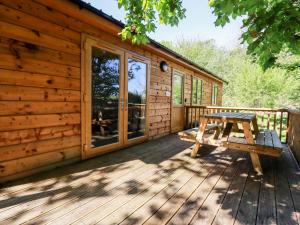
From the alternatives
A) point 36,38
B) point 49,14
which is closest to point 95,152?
point 36,38

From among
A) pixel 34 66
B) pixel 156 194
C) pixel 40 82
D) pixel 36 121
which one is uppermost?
pixel 34 66

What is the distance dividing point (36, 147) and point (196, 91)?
6560 mm

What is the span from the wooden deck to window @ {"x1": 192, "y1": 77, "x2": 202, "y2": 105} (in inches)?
190

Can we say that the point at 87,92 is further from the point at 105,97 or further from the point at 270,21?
the point at 270,21

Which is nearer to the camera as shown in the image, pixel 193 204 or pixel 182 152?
pixel 193 204

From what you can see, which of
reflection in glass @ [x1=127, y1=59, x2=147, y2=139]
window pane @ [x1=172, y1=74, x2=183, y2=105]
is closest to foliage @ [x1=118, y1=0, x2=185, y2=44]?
reflection in glass @ [x1=127, y1=59, x2=147, y2=139]

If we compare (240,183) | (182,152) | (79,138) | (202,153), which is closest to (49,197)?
(79,138)

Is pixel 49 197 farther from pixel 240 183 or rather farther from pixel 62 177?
pixel 240 183

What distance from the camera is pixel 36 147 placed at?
2643mm

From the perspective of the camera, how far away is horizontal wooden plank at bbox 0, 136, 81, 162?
2358 mm

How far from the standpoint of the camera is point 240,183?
244 cm

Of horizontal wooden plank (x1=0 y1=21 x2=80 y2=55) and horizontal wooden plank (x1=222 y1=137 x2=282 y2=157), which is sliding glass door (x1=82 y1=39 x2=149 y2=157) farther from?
horizontal wooden plank (x1=222 y1=137 x2=282 y2=157)

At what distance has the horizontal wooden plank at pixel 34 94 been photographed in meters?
2.33

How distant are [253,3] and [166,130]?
4.50 metres
